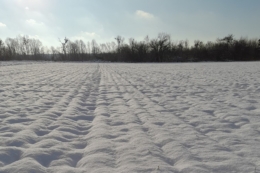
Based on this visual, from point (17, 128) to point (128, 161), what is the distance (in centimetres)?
256

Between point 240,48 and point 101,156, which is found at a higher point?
point 240,48

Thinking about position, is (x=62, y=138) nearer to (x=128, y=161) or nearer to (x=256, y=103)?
(x=128, y=161)

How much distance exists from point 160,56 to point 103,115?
63.4m

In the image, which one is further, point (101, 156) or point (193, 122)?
point (193, 122)

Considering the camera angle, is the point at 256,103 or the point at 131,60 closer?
the point at 256,103

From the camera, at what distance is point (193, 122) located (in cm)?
437

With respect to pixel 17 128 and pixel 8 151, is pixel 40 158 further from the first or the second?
pixel 17 128

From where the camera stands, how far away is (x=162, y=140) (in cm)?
337

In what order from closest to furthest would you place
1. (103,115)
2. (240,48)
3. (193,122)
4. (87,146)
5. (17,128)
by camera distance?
(87,146)
(17,128)
(193,122)
(103,115)
(240,48)

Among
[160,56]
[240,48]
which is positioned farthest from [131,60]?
[240,48]

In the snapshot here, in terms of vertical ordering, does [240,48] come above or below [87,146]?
above

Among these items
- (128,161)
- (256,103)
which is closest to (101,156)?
(128,161)

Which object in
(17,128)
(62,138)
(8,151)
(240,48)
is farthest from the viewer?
(240,48)

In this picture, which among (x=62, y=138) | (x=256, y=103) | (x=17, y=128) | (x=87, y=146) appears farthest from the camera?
(x=256, y=103)
